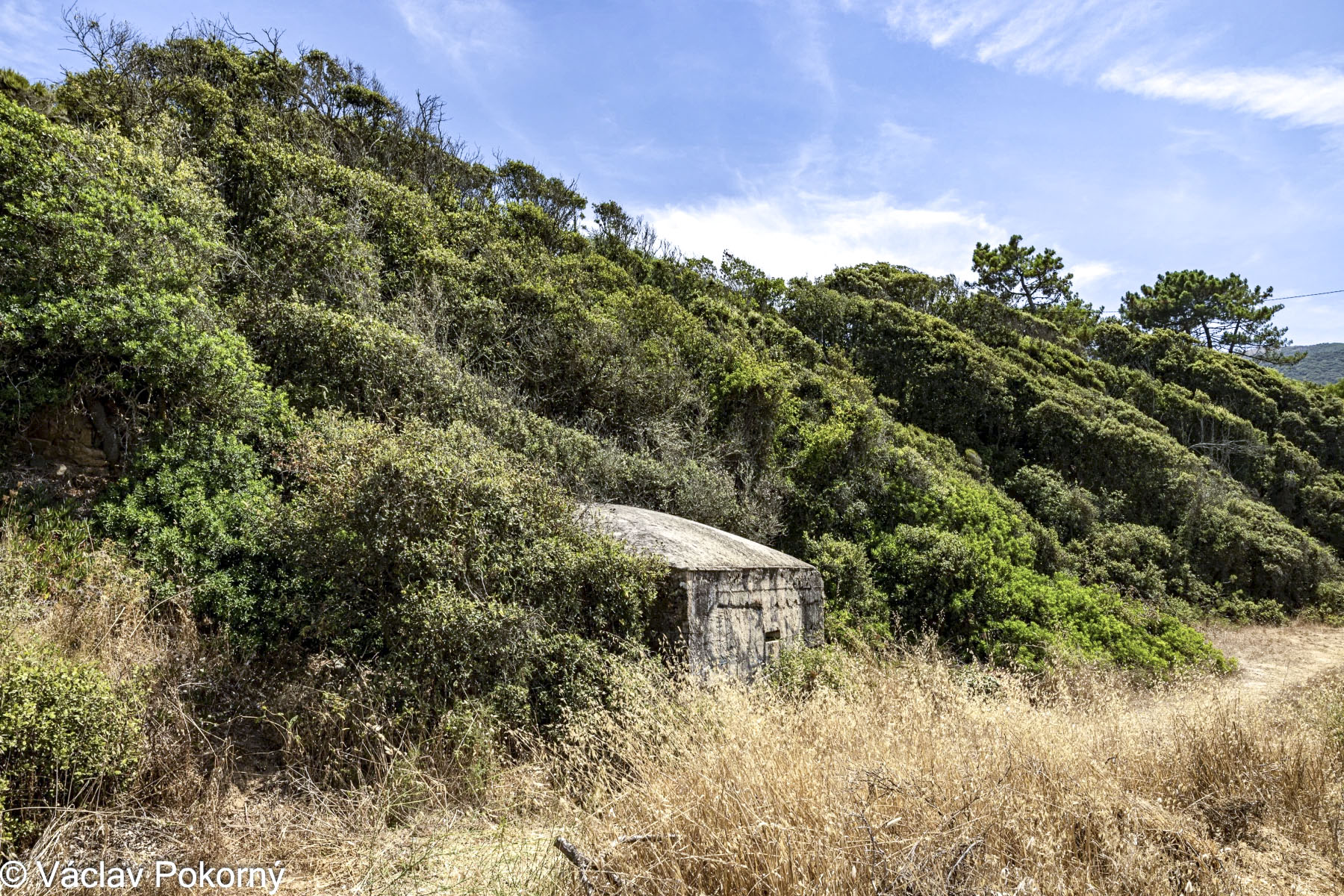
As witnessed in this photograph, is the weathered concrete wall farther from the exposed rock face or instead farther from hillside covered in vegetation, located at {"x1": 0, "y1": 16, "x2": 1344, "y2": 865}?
the exposed rock face

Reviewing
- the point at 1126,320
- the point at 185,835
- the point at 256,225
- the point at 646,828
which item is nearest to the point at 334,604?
the point at 185,835

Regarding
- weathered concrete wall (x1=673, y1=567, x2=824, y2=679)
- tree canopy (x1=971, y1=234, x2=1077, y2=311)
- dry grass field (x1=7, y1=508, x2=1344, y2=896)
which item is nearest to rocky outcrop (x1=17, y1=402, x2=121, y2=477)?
dry grass field (x1=7, y1=508, x2=1344, y2=896)

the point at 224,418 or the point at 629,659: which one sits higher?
the point at 224,418

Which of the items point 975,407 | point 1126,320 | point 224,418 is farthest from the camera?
point 1126,320

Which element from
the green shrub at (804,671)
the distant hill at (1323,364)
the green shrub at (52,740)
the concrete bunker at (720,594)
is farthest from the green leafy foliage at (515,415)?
the distant hill at (1323,364)

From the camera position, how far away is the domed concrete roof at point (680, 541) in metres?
6.82

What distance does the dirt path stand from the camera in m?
10.9

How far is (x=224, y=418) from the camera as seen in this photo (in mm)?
7027

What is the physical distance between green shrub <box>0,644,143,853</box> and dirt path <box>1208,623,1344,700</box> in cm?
1182

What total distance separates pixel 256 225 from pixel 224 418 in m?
4.74

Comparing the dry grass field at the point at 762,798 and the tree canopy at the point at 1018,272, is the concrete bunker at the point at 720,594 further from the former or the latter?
the tree canopy at the point at 1018,272

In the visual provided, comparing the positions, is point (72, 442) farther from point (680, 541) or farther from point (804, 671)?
point (804, 671)

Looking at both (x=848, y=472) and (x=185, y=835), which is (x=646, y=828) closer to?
(x=185, y=835)

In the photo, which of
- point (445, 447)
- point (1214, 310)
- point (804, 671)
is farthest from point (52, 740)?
point (1214, 310)
